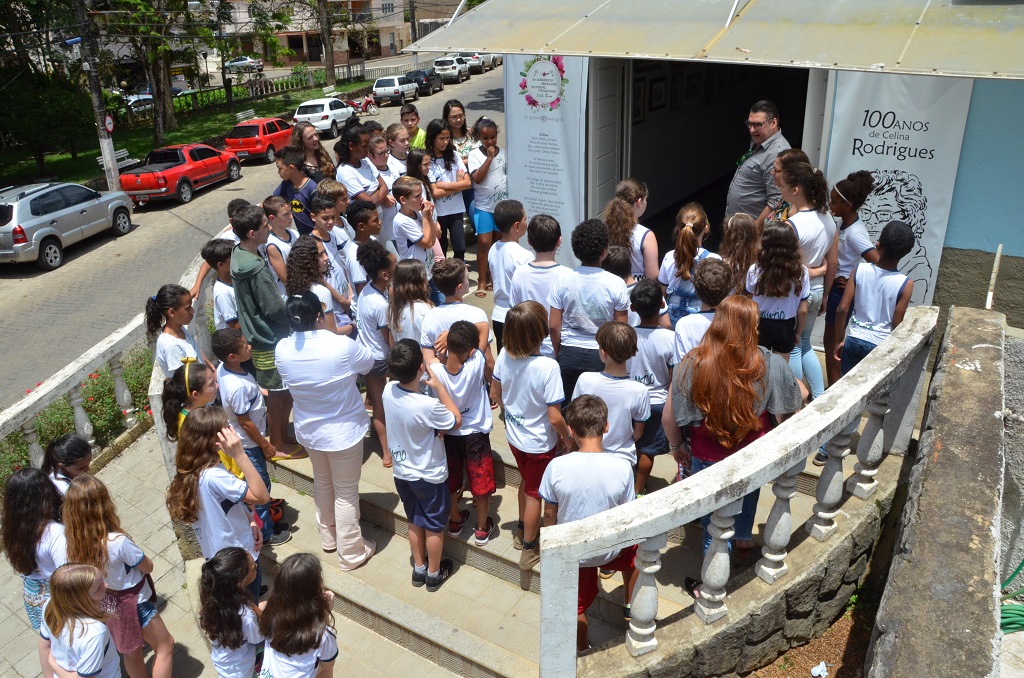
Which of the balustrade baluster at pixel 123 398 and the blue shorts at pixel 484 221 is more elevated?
the blue shorts at pixel 484 221

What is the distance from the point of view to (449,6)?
59531mm

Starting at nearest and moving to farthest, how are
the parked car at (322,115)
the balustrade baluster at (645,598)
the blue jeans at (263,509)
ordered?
the balustrade baluster at (645,598)
the blue jeans at (263,509)
the parked car at (322,115)

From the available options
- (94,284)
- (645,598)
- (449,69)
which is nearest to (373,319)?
(645,598)

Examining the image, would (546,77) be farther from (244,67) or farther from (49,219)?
(244,67)

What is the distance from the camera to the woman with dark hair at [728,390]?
3.79 m

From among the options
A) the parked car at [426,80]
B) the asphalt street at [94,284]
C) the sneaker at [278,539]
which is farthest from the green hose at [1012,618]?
the parked car at [426,80]

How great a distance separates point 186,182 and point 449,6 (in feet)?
142

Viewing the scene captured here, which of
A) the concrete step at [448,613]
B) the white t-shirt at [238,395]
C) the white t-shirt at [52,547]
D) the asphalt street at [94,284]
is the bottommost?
the asphalt street at [94,284]

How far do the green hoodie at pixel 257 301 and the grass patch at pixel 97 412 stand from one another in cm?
A: 240

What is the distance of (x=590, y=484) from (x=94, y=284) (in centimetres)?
1549

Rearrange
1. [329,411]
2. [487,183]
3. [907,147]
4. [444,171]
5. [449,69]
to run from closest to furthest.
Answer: [329,411]
[907,147]
[444,171]
[487,183]
[449,69]

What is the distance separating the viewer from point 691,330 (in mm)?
4531

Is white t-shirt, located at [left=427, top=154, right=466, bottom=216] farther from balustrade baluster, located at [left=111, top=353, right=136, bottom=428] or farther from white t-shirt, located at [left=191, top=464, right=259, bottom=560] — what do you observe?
white t-shirt, located at [left=191, top=464, right=259, bottom=560]

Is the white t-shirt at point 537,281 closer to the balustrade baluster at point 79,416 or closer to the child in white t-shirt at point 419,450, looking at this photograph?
the child in white t-shirt at point 419,450
